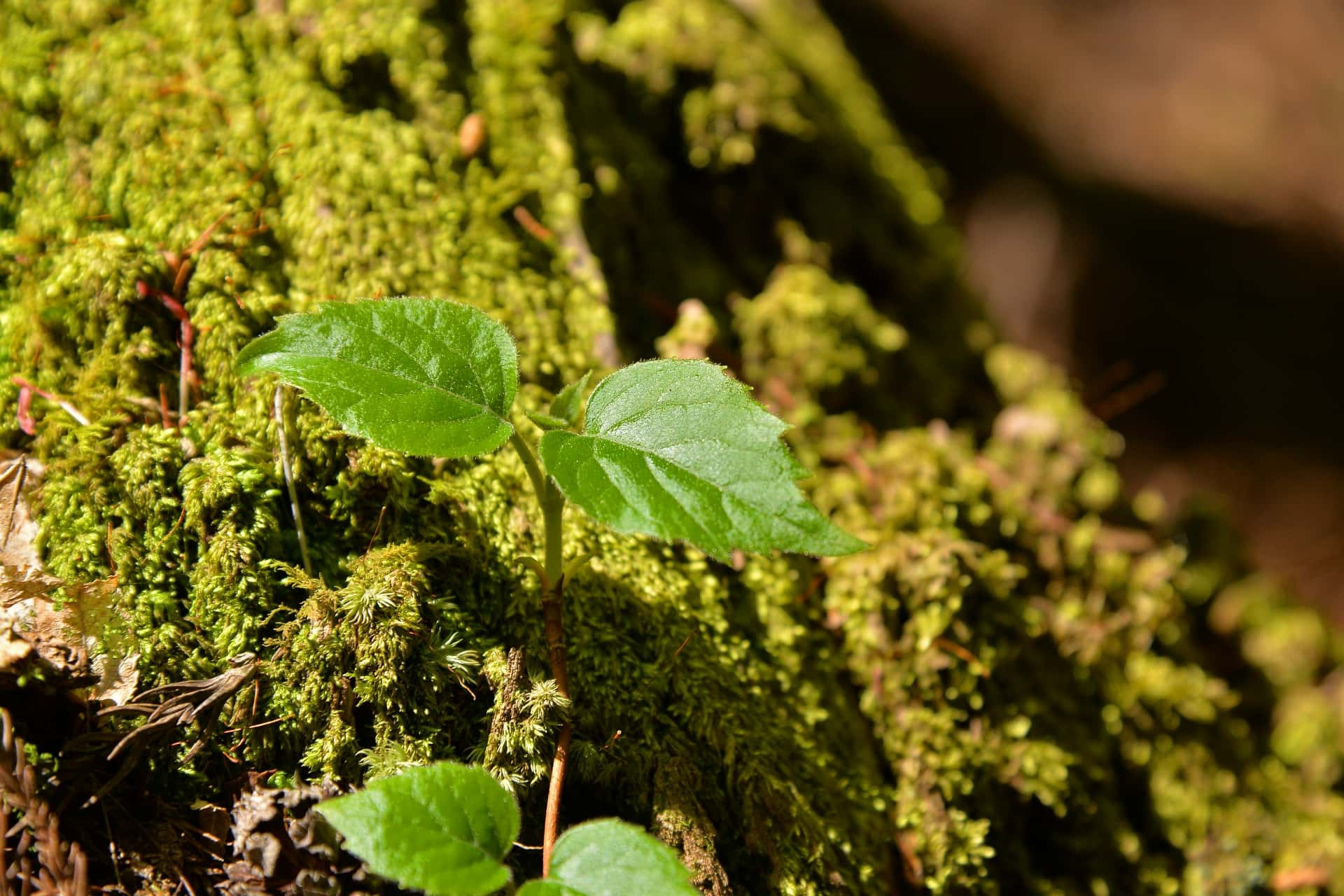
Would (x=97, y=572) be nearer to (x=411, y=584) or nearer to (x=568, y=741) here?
(x=411, y=584)

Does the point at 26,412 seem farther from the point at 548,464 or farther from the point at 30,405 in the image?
the point at 548,464

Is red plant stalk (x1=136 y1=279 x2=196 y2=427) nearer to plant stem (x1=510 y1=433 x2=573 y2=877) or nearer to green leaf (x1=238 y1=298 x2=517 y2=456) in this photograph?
green leaf (x1=238 y1=298 x2=517 y2=456)

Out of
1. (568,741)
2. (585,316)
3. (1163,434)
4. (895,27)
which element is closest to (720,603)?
(568,741)

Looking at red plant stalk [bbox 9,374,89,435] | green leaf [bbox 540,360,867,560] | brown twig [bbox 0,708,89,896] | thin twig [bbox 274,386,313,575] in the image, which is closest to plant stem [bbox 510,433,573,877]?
green leaf [bbox 540,360,867,560]

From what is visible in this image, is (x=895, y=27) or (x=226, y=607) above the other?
(x=895, y=27)

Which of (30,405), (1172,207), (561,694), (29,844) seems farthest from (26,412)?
(1172,207)
